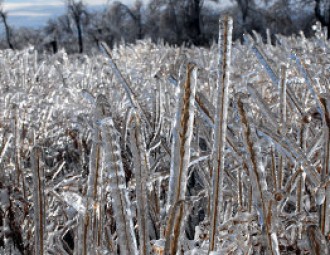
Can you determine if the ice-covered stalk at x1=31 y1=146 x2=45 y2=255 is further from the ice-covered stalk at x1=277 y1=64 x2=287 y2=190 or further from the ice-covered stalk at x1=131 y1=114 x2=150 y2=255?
the ice-covered stalk at x1=277 y1=64 x2=287 y2=190

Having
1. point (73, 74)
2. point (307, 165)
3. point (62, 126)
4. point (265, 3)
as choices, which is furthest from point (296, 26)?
point (307, 165)

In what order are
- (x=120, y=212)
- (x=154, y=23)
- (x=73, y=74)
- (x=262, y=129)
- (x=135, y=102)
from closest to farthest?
(x=120, y=212) → (x=262, y=129) → (x=135, y=102) → (x=73, y=74) → (x=154, y=23)

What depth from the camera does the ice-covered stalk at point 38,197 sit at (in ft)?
1.96

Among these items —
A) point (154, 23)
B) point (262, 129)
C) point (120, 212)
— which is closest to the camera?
point (120, 212)

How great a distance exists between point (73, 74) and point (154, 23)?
19.6 metres

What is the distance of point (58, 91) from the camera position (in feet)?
9.20

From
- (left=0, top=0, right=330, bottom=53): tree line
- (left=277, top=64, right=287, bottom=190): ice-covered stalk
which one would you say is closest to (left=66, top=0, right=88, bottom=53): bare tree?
(left=0, top=0, right=330, bottom=53): tree line

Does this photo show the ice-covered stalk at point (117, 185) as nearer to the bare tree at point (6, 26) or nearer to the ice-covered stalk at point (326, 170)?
the ice-covered stalk at point (326, 170)

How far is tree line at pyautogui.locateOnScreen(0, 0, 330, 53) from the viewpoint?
19428 millimetres

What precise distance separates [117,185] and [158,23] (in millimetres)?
22049

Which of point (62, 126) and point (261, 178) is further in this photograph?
point (62, 126)

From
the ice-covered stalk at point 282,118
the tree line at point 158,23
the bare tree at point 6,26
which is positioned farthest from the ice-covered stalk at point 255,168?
the bare tree at point 6,26

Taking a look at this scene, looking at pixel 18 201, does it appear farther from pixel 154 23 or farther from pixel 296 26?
pixel 154 23

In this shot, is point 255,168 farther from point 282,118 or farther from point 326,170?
point 282,118
